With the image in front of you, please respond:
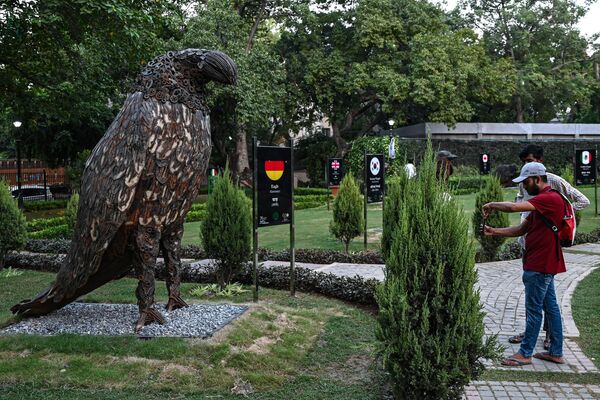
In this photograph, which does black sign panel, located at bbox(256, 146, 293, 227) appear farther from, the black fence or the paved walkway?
the black fence

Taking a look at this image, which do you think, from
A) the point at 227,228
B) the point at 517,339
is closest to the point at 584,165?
the point at 517,339

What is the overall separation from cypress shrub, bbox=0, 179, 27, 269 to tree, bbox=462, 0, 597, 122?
101 feet

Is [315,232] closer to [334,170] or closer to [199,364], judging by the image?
[334,170]

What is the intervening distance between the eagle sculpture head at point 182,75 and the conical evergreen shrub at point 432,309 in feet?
9.94

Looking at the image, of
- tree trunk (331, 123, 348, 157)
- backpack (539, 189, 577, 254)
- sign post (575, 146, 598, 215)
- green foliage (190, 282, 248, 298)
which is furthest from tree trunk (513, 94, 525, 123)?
backpack (539, 189, 577, 254)

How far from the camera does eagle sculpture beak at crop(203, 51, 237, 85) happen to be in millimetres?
6395

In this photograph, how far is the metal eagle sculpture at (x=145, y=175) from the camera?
6031 millimetres

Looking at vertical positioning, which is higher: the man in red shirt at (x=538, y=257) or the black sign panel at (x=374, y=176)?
the black sign panel at (x=374, y=176)

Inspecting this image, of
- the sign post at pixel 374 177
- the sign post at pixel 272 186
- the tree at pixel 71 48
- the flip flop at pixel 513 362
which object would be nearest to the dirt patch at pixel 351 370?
the flip flop at pixel 513 362

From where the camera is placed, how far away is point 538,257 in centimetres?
584

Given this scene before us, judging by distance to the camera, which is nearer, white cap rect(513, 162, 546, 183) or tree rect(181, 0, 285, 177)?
white cap rect(513, 162, 546, 183)

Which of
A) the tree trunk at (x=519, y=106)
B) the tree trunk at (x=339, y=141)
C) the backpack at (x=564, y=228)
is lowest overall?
the backpack at (x=564, y=228)

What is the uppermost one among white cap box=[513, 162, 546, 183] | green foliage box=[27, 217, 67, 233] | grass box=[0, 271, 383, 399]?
white cap box=[513, 162, 546, 183]

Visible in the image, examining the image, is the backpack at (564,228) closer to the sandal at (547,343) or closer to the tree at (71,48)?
the sandal at (547,343)
